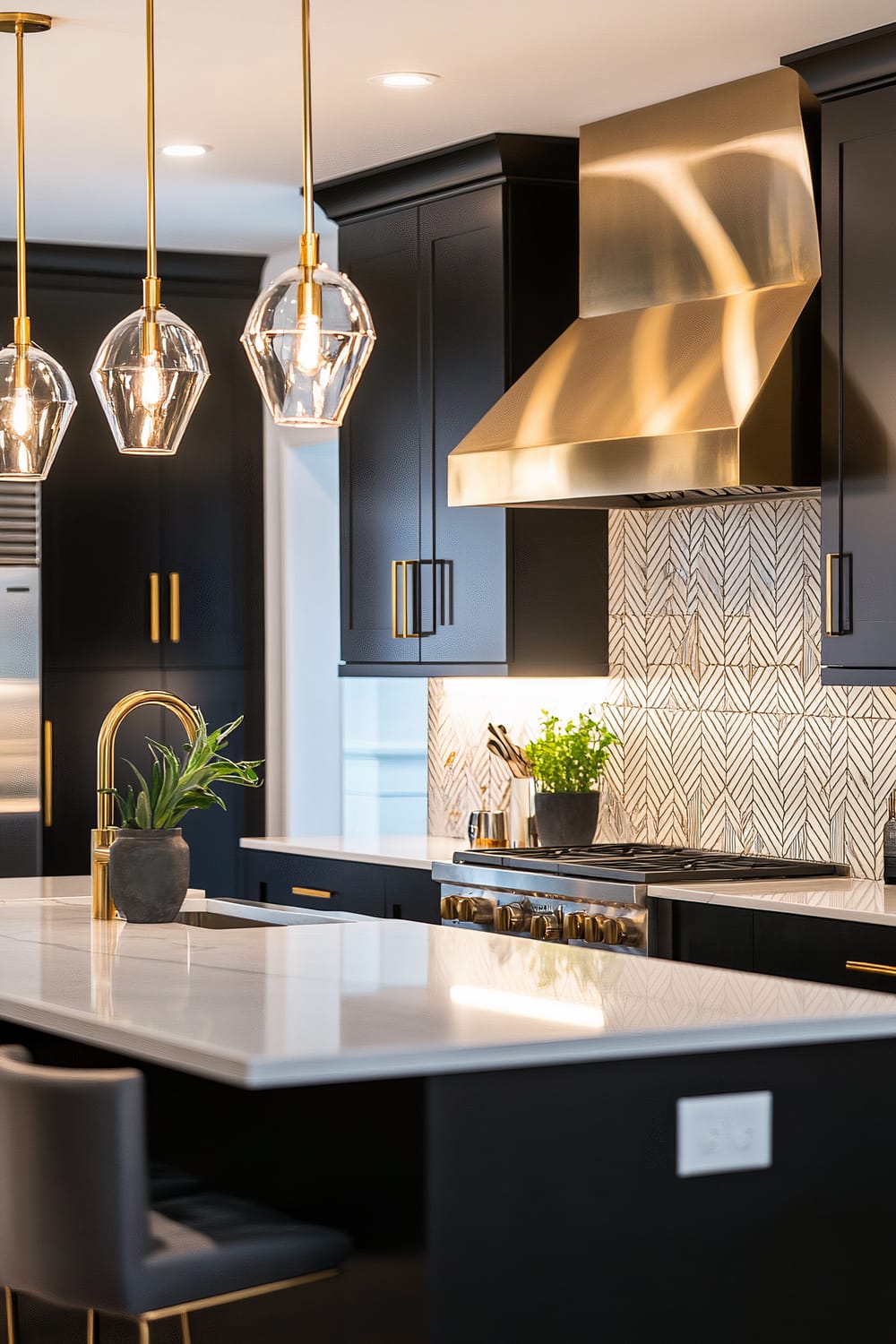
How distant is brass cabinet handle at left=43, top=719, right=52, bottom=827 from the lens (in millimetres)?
5969

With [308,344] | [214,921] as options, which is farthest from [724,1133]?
[214,921]

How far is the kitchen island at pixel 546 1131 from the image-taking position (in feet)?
Result: 6.84

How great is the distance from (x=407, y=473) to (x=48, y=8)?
1790mm

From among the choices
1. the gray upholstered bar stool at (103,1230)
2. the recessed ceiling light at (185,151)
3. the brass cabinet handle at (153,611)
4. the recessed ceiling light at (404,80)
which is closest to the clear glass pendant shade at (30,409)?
the gray upholstered bar stool at (103,1230)

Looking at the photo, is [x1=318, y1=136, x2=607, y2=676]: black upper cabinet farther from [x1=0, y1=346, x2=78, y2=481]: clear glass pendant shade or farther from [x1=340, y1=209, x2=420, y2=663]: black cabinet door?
[x1=0, y1=346, x2=78, y2=481]: clear glass pendant shade

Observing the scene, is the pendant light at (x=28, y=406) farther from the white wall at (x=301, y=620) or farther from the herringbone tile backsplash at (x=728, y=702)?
the white wall at (x=301, y=620)

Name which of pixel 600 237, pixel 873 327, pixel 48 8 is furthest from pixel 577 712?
pixel 48 8

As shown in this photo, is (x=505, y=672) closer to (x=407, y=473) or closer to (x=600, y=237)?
(x=407, y=473)

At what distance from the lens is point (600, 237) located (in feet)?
15.5

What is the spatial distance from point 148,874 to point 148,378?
2.83 feet

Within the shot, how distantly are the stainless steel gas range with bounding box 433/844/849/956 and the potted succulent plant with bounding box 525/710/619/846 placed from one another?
19 cm

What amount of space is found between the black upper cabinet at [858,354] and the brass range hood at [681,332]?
91 millimetres

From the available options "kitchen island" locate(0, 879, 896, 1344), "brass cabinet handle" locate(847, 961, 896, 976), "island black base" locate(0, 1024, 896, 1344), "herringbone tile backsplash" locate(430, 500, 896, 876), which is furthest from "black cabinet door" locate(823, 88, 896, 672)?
"island black base" locate(0, 1024, 896, 1344)

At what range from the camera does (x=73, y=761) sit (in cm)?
604
